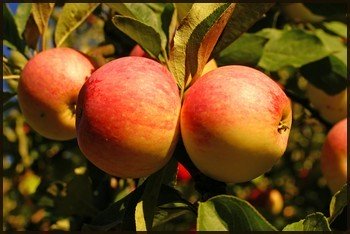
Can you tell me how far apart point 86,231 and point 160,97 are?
14.3 inches

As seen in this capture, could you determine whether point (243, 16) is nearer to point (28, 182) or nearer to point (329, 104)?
point (329, 104)

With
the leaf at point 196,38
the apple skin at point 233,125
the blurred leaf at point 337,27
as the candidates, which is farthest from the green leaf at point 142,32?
the blurred leaf at point 337,27

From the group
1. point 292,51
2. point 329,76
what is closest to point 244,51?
point 292,51

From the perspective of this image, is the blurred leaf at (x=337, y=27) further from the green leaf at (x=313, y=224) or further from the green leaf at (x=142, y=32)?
the green leaf at (x=313, y=224)

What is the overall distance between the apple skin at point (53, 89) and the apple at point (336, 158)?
0.73 m

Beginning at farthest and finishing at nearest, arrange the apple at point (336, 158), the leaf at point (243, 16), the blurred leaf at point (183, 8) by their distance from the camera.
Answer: the apple at point (336, 158) → the blurred leaf at point (183, 8) → the leaf at point (243, 16)

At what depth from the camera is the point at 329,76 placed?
1675 millimetres

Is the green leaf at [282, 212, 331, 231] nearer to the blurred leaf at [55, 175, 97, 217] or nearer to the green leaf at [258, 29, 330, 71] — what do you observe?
the green leaf at [258, 29, 330, 71]

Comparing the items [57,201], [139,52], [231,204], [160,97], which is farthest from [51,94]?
[57,201]

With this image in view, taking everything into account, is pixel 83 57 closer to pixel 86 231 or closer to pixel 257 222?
pixel 86 231

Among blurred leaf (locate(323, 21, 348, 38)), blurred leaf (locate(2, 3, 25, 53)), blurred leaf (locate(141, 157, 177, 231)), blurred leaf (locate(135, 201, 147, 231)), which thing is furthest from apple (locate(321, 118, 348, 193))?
blurred leaf (locate(2, 3, 25, 53))

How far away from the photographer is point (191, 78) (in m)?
1.02

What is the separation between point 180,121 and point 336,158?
0.73 m

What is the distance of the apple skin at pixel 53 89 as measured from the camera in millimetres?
1188
